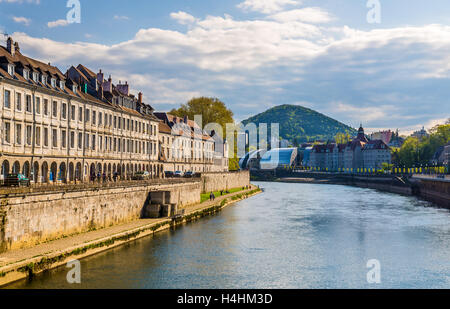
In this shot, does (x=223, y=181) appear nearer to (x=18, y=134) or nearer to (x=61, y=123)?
(x=61, y=123)

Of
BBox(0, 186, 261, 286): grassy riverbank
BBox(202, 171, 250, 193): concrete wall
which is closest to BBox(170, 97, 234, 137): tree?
BBox(202, 171, 250, 193): concrete wall

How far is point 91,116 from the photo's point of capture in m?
54.3

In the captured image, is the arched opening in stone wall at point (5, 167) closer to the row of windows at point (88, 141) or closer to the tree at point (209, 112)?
the row of windows at point (88, 141)

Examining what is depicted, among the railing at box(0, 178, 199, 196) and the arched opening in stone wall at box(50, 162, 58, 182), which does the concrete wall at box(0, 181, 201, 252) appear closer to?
the railing at box(0, 178, 199, 196)

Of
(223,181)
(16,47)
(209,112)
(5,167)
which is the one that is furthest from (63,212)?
(209,112)

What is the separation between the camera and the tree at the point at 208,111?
110 metres

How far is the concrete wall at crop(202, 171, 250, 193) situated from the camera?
262 feet

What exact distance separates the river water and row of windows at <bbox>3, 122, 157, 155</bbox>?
13548 millimetres

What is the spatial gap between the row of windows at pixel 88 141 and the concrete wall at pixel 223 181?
9.22 metres

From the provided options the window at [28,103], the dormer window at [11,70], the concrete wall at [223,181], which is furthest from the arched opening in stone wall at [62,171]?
the concrete wall at [223,181]

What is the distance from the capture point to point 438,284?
87.9ft

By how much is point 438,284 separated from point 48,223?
71.7 ft
